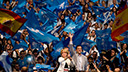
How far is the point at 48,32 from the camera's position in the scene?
15.4m

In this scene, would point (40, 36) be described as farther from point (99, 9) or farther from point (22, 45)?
point (99, 9)

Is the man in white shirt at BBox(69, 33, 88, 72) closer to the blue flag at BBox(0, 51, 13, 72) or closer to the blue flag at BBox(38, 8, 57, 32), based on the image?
the blue flag at BBox(0, 51, 13, 72)

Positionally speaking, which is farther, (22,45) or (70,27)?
(70,27)

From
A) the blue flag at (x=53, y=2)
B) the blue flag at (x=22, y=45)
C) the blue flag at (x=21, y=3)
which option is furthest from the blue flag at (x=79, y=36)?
the blue flag at (x=21, y=3)

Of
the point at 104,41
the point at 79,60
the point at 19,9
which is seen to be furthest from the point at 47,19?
the point at 79,60

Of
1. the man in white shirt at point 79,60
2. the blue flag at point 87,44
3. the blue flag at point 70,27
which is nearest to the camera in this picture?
the man in white shirt at point 79,60

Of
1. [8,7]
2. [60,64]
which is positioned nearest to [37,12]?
[8,7]

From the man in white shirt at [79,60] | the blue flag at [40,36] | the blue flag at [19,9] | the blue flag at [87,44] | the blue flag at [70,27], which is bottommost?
the man in white shirt at [79,60]

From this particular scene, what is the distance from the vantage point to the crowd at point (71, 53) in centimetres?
1236

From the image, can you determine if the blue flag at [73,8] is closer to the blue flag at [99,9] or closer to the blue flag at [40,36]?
the blue flag at [99,9]

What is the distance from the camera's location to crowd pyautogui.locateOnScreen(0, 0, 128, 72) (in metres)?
12.4

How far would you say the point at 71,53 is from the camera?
12.8m

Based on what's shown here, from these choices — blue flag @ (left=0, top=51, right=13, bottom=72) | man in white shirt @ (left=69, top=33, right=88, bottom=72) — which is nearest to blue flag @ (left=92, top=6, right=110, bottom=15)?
man in white shirt @ (left=69, top=33, right=88, bottom=72)

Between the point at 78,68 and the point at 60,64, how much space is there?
865 millimetres
